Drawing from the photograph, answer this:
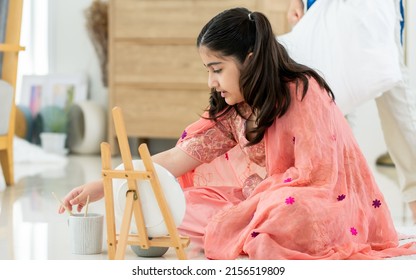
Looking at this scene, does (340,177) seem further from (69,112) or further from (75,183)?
A: (69,112)

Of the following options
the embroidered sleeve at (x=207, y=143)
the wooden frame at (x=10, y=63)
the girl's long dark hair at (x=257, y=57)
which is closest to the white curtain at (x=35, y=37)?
the wooden frame at (x=10, y=63)

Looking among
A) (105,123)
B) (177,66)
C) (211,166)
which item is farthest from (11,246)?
(105,123)

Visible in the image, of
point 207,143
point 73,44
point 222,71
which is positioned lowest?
point 73,44

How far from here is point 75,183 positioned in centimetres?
400

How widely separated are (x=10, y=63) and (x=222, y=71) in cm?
209

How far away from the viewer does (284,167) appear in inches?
86.0

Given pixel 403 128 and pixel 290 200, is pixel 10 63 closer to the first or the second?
pixel 403 128

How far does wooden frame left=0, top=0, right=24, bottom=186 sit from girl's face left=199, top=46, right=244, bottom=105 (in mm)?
2009

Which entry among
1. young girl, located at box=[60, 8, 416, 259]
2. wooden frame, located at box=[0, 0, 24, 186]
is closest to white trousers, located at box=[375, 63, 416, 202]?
young girl, located at box=[60, 8, 416, 259]

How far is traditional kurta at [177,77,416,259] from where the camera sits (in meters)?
2.01

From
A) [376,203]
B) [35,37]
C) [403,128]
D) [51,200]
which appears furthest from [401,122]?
[35,37]

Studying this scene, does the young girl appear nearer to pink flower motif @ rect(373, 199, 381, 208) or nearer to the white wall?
pink flower motif @ rect(373, 199, 381, 208)

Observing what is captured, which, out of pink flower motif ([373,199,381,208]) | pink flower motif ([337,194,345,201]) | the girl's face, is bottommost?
pink flower motif ([373,199,381,208])

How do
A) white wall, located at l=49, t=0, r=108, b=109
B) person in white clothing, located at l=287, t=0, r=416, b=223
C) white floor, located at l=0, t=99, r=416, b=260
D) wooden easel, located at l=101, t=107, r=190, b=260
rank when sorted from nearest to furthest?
wooden easel, located at l=101, t=107, r=190, b=260 → white floor, located at l=0, t=99, r=416, b=260 → person in white clothing, located at l=287, t=0, r=416, b=223 → white wall, located at l=49, t=0, r=108, b=109
